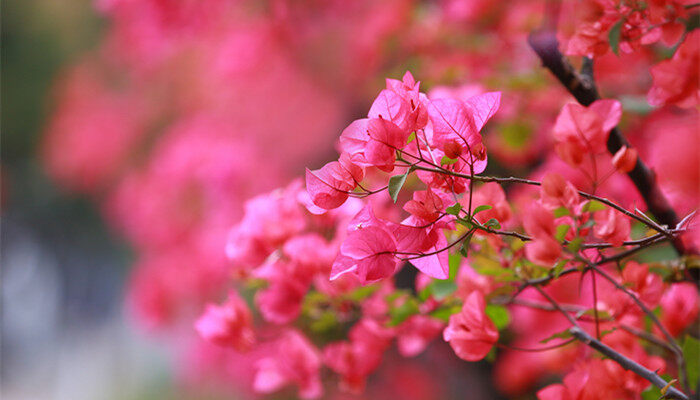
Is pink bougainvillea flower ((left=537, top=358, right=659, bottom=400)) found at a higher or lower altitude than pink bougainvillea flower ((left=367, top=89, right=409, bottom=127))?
lower

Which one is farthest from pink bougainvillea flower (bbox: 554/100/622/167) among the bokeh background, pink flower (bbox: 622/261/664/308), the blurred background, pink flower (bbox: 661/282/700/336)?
the blurred background

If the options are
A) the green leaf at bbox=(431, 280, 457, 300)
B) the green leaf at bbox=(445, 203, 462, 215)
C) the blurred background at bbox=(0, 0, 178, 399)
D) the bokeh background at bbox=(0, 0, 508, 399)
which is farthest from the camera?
the blurred background at bbox=(0, 0, 178, 399)

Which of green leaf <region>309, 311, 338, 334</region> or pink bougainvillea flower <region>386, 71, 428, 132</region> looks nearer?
pink bougainvillea flower <region>386, 71, 428, 132</region>

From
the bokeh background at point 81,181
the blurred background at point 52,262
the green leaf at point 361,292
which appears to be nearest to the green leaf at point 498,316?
the green leaf at point 361,292

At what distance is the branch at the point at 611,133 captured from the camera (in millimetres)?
354

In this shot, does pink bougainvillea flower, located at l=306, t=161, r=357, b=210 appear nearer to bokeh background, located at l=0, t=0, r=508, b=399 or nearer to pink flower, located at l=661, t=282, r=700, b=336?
pink flower, located at l=661, t=282, r=700, b=336

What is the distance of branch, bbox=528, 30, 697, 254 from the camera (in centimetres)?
35

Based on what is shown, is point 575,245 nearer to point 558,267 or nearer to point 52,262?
point 558,267

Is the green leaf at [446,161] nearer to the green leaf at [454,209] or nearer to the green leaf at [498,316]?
the green leaf at [454,209]

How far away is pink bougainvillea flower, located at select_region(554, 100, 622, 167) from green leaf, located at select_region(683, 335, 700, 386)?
151 millimetres

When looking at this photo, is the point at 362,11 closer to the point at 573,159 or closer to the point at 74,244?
the point at 573,159

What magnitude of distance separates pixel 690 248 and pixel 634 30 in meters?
0.15

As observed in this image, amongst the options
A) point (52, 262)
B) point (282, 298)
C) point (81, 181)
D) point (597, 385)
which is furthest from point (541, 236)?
point (52, 262)

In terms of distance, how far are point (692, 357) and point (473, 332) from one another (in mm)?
146
